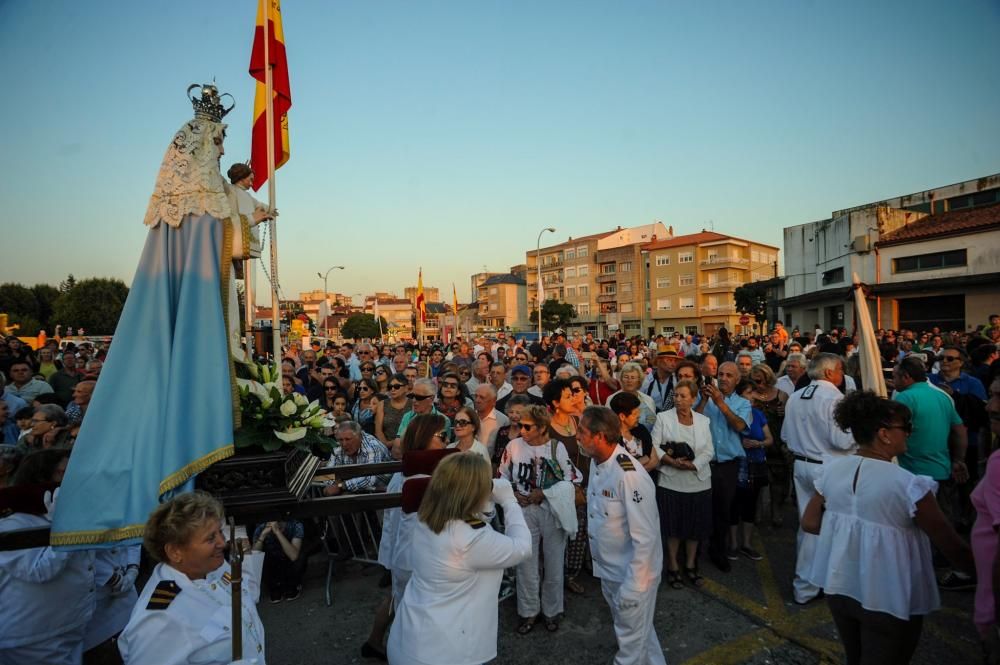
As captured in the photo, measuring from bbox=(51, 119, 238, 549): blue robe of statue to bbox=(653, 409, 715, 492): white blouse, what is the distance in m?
3.94

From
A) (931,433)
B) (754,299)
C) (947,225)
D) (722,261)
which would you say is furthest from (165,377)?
(722,261)

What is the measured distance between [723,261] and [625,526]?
64.0 metres

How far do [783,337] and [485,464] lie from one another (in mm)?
12703

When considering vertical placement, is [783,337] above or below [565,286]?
below

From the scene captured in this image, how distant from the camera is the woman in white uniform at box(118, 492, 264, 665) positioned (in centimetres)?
210

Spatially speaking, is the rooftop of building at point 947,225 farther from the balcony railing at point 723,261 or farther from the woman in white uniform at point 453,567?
the balcony railing at point 723,261

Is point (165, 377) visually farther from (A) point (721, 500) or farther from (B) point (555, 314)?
(B) point (555, 314)

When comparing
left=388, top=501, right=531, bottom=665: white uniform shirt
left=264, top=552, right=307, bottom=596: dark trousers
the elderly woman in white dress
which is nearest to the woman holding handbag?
left=388, top=501, right=531, bottom=665: white uniform shirt

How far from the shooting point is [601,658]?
156 inches

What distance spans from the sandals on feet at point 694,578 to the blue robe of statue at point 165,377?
4381 millimetres

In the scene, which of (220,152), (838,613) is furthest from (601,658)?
(220,152)

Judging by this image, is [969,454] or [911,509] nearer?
[911,509]

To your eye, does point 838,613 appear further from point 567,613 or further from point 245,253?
point 245,253

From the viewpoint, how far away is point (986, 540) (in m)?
2.53
